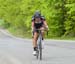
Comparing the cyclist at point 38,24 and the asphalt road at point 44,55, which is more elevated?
the cyclist at point 38,24

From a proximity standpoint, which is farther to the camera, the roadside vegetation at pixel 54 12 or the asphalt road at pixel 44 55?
the roadside vegetation at pixel 54 12

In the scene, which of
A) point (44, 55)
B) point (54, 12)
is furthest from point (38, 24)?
point (54, 12)

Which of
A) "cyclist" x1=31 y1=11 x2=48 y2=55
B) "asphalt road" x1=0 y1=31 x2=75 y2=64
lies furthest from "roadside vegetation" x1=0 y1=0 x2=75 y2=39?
"cyclist" x1=31 y1=11 x2=48 y2=55

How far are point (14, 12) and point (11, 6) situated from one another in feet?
4.73

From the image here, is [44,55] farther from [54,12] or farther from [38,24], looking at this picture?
[54,12]

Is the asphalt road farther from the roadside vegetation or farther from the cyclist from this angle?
the roadside vegetation

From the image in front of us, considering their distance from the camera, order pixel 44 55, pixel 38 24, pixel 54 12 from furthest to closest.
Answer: pixel 54 12, pixel 44 55, pixel 38 24

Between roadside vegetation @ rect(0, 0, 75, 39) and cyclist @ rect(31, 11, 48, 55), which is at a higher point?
cyclist @ rect(31, 11, 48, 55)

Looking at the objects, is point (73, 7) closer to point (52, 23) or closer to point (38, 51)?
point (52, 23)

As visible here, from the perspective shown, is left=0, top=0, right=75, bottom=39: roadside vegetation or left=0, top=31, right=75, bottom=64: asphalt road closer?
left=0, top=31, right=75, bottom=64: asphalt road

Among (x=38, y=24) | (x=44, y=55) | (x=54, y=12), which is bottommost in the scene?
(x=54, y=12)

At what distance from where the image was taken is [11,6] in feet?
140

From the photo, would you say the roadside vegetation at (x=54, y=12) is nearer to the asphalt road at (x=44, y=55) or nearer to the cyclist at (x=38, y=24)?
the asphalt road at (x=44, y=55)

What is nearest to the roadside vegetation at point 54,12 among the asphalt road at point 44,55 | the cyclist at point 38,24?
the asphalt road at point 44,55
